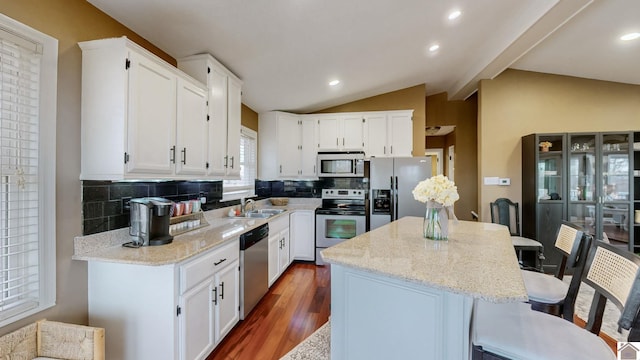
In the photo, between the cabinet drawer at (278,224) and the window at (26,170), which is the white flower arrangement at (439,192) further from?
the window at (26,170)

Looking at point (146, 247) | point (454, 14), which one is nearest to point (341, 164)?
point (454, 14)

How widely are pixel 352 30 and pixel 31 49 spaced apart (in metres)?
2.23

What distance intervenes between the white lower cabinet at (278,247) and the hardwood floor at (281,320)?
172mm

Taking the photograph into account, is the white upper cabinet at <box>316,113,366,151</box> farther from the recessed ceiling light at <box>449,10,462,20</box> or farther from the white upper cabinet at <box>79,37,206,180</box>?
the white upper cabinet at <box>79,37,206,180</box>

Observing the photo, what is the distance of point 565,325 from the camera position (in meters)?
1.31

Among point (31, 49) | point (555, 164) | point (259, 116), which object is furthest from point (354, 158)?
point (31, 49)

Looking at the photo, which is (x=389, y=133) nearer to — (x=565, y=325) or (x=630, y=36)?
(x=630, y=36)

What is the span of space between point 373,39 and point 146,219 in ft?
8.60

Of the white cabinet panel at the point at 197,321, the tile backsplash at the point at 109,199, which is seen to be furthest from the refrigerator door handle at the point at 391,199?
the tile backsplash at the point at 109,199

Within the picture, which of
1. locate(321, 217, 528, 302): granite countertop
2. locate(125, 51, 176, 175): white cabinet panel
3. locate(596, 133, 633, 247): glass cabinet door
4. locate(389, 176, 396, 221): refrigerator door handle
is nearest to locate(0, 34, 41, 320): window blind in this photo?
locate(125, 51, 176, 175): white cabinet panel

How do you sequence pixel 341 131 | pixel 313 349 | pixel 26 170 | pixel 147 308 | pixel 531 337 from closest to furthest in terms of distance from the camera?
pixel 531 337 → pixel 26 170 → pixel 147 308 → pixel 313 349 → pixel 341 131

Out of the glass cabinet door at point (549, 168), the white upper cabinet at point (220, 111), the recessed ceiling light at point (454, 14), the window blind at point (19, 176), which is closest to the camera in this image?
the window blind at point (19, 176)

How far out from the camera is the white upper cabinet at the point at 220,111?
240cm

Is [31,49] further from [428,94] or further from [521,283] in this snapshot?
[428,94]
